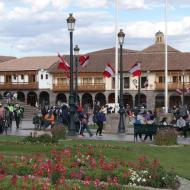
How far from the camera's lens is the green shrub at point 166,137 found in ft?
69.4

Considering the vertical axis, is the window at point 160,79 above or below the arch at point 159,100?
above

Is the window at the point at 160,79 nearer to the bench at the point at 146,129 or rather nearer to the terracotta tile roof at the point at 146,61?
the terracotta tile roof at the point at 146,61

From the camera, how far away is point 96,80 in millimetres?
84375

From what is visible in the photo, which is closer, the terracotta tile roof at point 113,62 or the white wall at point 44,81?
the terracotta tile roof at point 113,62

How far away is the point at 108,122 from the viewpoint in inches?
1266

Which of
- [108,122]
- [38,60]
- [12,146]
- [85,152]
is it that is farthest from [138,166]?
[38,60]

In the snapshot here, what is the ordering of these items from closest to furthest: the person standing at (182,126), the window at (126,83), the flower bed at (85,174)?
the flower bed at (85,174) < the person standing at (182,126) < the window at (126,83)

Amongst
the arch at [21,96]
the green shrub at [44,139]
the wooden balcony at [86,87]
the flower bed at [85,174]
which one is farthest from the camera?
the arch at [21,96]

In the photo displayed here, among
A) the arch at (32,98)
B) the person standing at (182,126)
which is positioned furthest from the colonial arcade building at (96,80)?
the person standing at (182,126)

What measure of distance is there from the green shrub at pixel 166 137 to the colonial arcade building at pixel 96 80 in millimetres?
53543

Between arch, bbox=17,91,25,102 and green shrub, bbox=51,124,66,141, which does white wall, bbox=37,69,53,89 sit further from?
green shrub, bbox=51,124,66,141

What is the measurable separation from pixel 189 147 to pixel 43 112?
595 inches

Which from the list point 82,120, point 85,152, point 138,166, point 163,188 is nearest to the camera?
point 163,188

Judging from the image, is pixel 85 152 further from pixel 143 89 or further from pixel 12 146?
pixel 143 89
